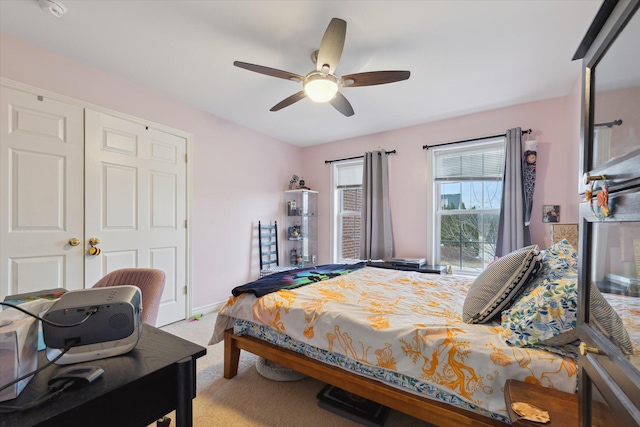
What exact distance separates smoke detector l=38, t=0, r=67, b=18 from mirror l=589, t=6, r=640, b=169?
8.85ft

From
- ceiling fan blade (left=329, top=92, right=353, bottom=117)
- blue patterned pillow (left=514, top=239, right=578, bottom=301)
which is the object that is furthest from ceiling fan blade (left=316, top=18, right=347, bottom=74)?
blue patterned pillow (left=514, top=239, right=578, bottom=301)

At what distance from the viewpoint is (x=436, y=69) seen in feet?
7.83

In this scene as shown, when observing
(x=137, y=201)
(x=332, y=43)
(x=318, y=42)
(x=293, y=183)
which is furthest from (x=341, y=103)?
(x=293, y=183)

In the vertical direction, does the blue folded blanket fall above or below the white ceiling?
below

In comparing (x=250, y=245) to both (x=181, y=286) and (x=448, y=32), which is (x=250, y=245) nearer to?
(x=181, y=286)

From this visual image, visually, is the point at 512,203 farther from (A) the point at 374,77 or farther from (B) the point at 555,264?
(A) the point at 374,77

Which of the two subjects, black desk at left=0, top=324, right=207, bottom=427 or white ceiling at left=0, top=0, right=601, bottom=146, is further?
white ceiling at left=0, top=0, right=601, bottom=146

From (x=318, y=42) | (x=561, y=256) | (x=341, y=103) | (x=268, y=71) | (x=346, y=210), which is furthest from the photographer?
(x=346, y=210)

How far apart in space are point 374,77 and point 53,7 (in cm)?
210

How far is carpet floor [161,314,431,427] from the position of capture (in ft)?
5.17

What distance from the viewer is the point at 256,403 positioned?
1732mm

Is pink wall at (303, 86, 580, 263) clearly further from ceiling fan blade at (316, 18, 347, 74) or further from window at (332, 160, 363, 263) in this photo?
ceiling fan blade at (316, 18, 347, 74)

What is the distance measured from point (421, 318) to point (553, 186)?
258cm

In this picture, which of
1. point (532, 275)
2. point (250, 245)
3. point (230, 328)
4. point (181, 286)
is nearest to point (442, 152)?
point (532, 275)
